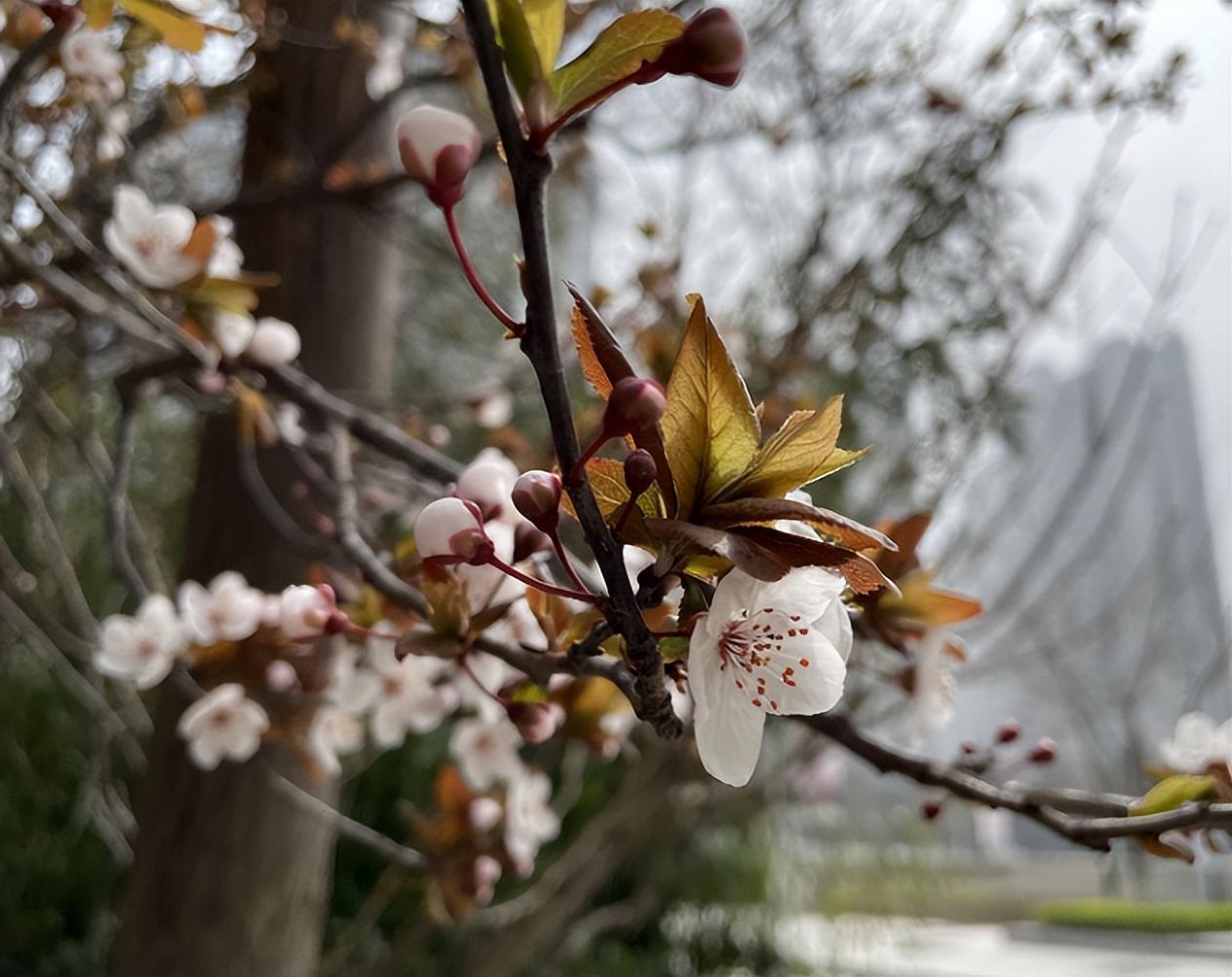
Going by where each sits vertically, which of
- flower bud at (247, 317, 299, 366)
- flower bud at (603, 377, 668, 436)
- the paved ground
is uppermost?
flower bud at (247, 317, 299, 366)

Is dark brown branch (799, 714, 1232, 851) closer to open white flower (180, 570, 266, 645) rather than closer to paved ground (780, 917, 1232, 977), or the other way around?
open white flower (180, 570, 266, 645)

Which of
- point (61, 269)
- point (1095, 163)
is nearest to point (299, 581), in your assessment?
point (61, 269)

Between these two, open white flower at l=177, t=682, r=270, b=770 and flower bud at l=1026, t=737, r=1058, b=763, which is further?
open white flower at l=177, t=682, r=270, b=770

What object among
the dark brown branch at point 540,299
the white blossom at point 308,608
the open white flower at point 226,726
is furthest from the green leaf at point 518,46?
the open white flower at point 226,726

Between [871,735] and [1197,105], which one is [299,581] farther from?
[1197,105]

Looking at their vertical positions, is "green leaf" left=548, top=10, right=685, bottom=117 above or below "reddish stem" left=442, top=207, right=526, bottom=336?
above

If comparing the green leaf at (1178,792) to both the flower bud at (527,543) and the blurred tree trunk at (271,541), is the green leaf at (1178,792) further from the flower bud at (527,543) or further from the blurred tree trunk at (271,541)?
the blurred tree trunk at (271,541)

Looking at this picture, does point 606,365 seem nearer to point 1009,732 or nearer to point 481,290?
point 481,290

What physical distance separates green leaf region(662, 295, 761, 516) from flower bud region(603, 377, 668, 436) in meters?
0.02

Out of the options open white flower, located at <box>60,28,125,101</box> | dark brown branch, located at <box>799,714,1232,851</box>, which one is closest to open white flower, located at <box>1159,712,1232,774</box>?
dark brown branch, located at <box>799,714,1232,851</box>

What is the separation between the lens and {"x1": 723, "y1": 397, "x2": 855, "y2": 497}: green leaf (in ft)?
0.67

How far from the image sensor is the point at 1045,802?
0.31 metres

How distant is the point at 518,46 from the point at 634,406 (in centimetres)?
8

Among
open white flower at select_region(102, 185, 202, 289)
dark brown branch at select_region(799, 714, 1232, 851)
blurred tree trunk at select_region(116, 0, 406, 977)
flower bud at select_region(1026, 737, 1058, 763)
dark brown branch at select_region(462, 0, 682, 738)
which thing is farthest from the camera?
blurred tree trunk at select_region(116, 0, 406, 977)
